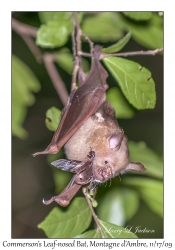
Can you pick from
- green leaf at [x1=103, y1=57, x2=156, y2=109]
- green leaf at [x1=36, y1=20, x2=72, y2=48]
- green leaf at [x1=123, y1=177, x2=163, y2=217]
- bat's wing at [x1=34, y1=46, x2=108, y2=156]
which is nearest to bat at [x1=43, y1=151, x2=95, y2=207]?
bat's wing at [x1=34, y1=46, x2=108, y2=156]

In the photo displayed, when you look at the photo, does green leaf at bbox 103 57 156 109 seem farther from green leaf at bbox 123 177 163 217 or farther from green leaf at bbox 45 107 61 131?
green leaf at bbox 123 177 163 217

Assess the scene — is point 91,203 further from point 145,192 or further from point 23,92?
point 23,92

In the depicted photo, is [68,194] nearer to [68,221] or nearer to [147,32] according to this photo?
[68,221]

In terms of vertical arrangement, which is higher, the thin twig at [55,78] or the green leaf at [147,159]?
the thin twig at [55,78]

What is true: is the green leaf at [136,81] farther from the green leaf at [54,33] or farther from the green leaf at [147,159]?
the green leaf at [147,159]

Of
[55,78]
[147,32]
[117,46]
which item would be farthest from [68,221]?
[147,32]

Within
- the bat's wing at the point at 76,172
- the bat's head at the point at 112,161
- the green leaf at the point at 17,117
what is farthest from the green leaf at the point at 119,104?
the bat's wing at the point at 76,172

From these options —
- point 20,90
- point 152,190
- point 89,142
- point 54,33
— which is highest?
point 54,33

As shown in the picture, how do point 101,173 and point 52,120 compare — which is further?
point 52,120
